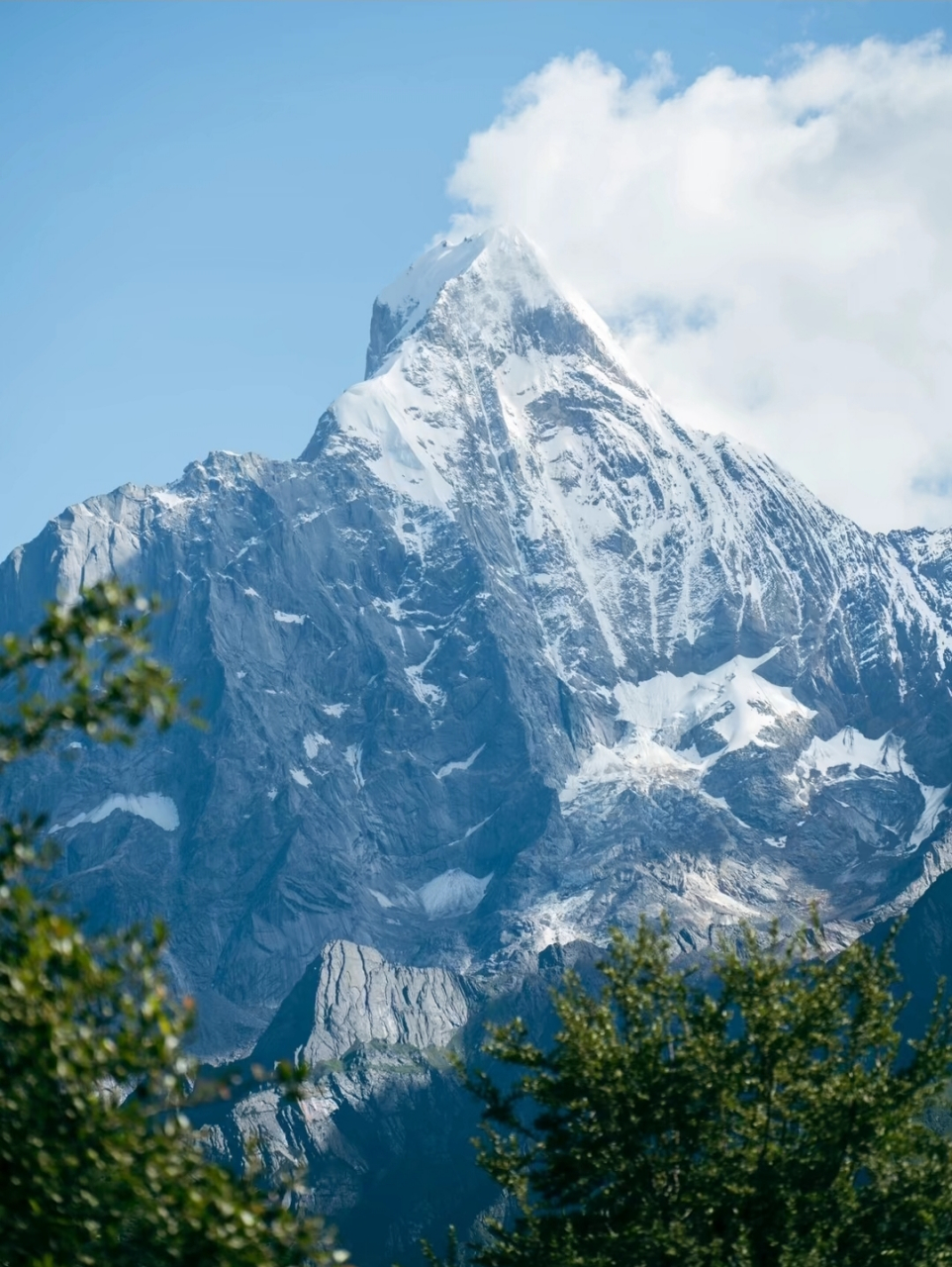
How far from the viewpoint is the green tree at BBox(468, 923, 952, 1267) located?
1120 inches

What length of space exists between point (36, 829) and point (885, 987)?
62.0 ft

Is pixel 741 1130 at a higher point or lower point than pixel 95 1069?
lower

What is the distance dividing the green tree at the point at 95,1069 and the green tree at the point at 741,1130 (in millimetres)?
12465

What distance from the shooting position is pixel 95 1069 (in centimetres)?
1717

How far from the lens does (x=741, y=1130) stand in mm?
28844

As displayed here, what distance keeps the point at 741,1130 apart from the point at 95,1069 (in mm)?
14867

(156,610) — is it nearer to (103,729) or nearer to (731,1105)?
(103,729)

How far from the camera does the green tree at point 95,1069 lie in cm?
1688

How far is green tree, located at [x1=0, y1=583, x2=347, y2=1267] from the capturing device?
16.9 m

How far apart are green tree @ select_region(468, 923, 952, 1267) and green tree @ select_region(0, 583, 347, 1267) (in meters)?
12.5

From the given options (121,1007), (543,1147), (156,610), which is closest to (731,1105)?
(543,1147)

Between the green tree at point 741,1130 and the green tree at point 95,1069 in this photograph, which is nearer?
the green tree at point 95,1069

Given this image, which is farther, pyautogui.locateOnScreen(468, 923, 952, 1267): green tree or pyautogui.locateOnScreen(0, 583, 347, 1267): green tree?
pyautogui.locateOnScreen(468, 923, 952, 1267): green tree

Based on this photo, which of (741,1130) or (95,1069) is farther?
(741,1130)
